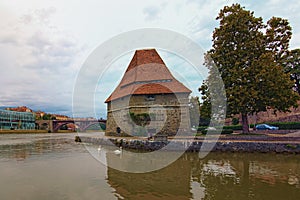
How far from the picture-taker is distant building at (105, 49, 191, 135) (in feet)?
78.9

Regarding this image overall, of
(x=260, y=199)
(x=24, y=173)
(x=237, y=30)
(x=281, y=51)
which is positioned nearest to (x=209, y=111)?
(x=237, y=30)

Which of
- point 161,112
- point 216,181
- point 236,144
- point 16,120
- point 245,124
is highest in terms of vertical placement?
point 16,120

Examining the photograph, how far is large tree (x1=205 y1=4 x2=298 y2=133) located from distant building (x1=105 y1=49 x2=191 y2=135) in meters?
5.84

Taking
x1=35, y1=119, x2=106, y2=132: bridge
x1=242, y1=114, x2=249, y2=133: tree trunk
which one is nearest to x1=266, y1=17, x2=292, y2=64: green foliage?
x1=242, y1=114, x2=249, y2=133: tree trunk

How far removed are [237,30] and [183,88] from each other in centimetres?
853

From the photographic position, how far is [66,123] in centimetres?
6750

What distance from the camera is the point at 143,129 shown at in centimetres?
2364

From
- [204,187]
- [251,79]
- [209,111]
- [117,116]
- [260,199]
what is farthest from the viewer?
[117,116]

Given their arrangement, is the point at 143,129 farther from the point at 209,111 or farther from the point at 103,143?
the point at 209,111

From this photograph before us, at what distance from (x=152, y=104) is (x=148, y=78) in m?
3.37

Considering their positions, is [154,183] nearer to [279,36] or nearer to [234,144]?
[234,144]

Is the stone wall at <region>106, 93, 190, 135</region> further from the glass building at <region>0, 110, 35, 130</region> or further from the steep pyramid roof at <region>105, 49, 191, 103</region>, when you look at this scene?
the glass building at <region>0, 110, 35, 130</region>

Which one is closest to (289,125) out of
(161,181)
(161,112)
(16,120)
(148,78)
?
(161,112)

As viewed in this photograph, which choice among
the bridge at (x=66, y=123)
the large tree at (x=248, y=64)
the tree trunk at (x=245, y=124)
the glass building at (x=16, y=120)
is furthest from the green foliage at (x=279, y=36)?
the glass building at (x=16, y=120)
